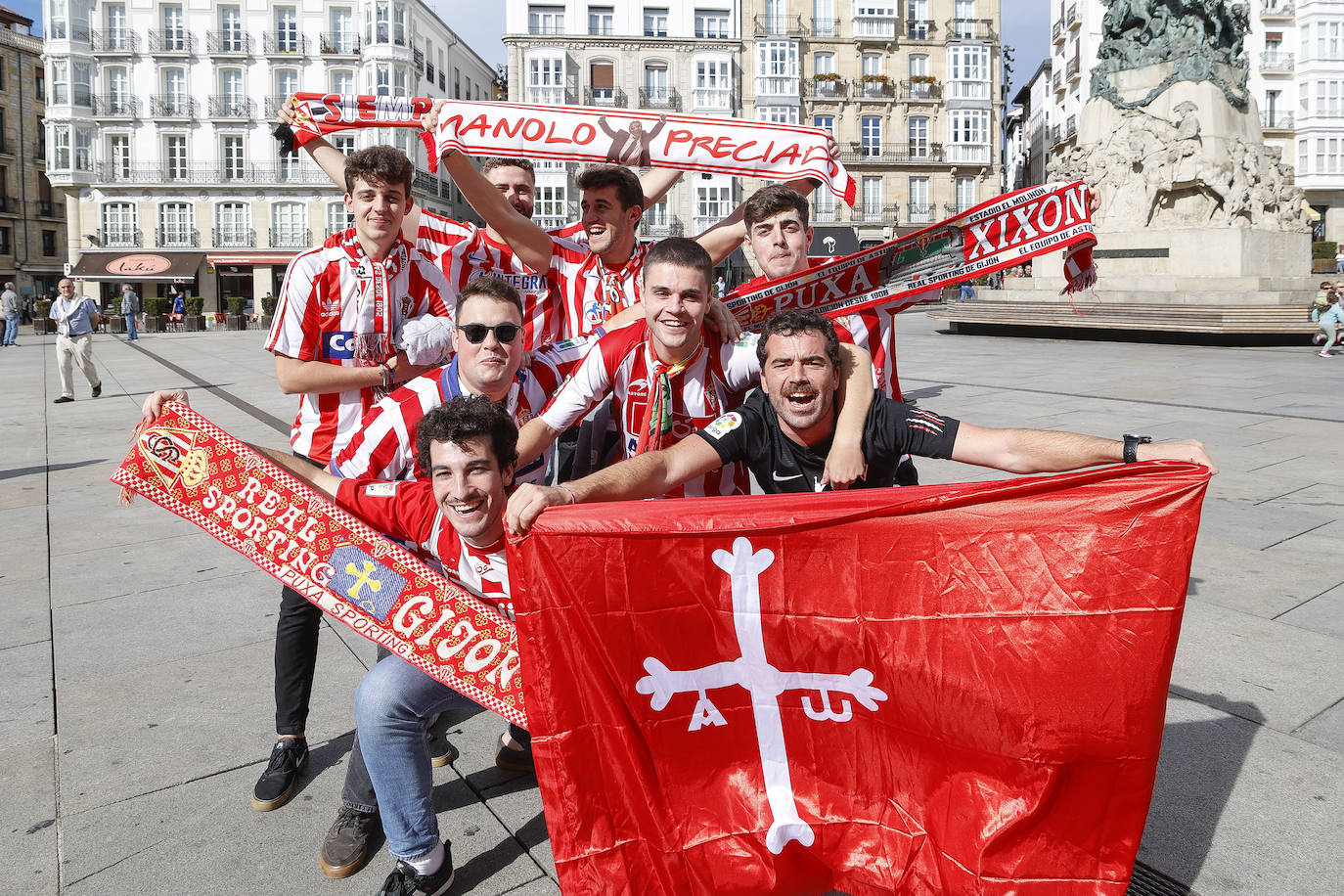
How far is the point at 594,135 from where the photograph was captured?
421 centimetres

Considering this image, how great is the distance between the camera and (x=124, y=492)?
2.86m

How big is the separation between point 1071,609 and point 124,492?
8.78 ft

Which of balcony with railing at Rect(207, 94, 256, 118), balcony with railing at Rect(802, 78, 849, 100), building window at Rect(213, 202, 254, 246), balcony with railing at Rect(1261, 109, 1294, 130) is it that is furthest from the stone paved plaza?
balcony with railing at Rect(1261, 109, 1294, 130)

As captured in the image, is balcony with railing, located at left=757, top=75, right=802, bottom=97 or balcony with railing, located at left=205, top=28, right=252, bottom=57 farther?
balcony with railing, located at left=757, top=75, right=802, bottom=97

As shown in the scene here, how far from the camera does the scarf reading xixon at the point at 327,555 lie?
2.66m

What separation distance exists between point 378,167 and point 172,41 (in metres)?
61.4

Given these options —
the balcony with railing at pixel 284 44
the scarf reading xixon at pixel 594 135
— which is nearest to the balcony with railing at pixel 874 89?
the balcony with railing at pixel 284 44

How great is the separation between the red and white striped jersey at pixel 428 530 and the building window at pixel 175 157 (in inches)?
2332

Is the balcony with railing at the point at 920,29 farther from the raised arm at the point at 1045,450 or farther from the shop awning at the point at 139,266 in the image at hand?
the raised arm at the point at 1045,450

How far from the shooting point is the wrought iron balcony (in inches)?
2067

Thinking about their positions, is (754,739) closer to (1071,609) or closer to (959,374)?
(1071,609)

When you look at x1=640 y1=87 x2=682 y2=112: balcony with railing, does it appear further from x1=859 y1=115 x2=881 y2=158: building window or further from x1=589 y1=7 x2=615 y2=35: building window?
x1=859 y1=115 x2=881 y2=158: building window

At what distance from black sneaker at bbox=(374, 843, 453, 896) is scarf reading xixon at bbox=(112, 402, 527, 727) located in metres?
0.49

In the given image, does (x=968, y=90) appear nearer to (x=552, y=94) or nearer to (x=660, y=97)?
(x=660, y=97)
